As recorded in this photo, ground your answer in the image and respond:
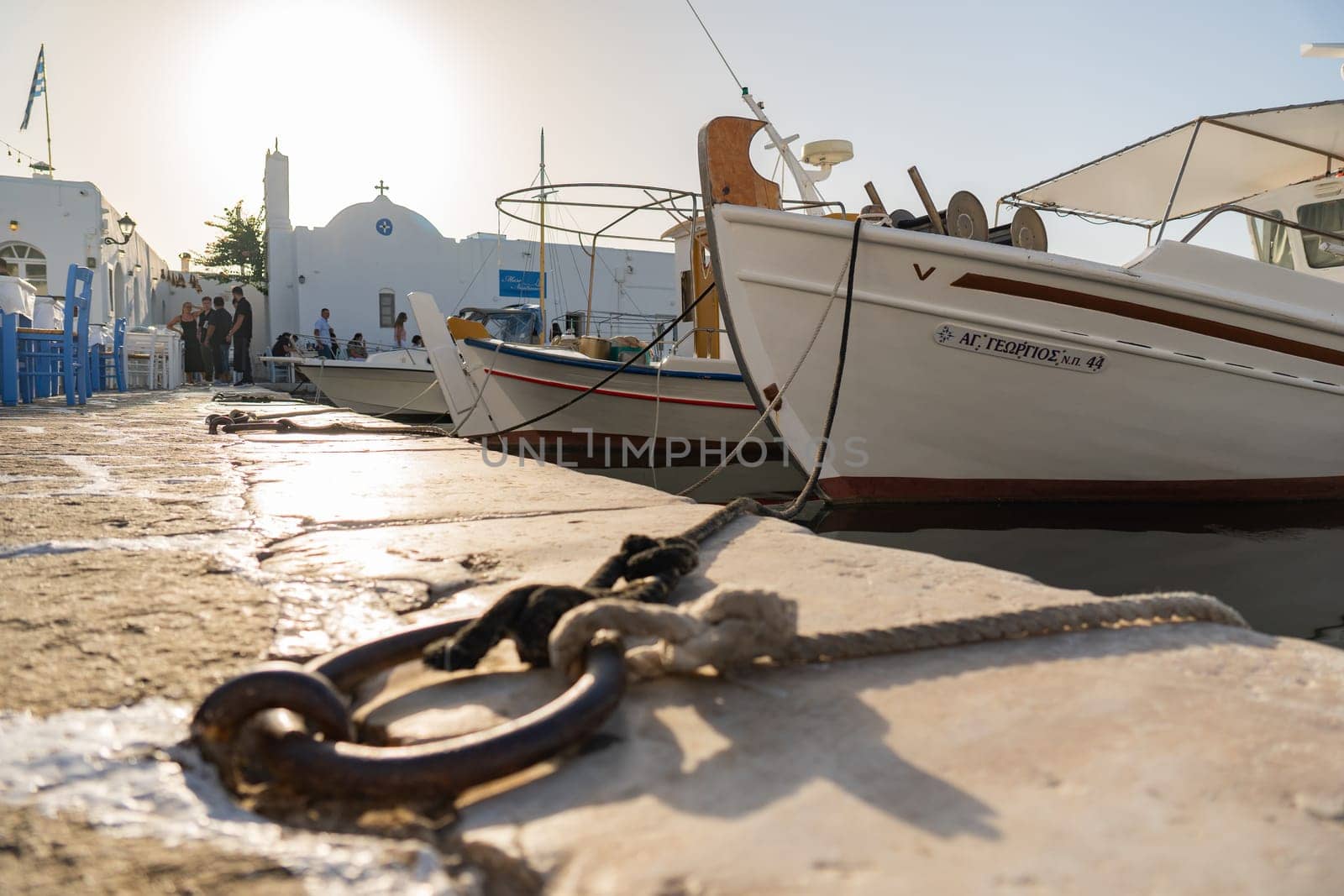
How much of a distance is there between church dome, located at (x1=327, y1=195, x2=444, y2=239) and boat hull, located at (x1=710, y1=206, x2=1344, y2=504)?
2004 centimetres

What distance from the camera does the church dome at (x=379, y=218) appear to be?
2241 centimetres

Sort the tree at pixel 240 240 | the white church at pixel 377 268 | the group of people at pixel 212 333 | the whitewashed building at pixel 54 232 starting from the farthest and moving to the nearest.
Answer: the tree at pixel 240 240
the white church at pixel 377 268
the whitewashed building at pixel 54 232
the group of people at pixel 212 333

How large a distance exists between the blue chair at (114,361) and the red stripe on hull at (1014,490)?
11622mm

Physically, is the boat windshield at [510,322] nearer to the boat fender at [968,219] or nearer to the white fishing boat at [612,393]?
the white fishing boat at [612,393]

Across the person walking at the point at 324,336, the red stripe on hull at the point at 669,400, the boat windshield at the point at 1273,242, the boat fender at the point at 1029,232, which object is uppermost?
the boat windshield at the point at 1273,242

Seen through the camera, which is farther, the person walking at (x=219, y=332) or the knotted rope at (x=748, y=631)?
the person walking at (x=219, y=332)

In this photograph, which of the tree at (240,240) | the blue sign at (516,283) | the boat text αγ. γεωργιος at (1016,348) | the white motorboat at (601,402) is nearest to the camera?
the boat text αγ. γεωργιος at (1016,348)

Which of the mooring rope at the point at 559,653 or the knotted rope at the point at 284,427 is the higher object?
the mooring rope at the point at 559,653

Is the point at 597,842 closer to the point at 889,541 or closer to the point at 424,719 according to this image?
the point at 424,719

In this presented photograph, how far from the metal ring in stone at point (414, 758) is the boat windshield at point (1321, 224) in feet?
26.1

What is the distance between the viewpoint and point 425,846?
2.45 ft

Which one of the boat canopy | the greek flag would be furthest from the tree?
the boat canopy

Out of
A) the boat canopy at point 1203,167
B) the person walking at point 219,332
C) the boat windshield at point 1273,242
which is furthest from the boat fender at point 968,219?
the person walking at point 219,332

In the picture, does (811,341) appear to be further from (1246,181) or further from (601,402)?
(1246,181)
